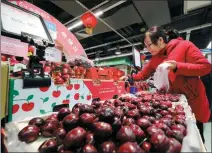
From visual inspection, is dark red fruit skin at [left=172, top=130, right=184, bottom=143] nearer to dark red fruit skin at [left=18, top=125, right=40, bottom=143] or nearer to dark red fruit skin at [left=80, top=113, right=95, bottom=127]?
dark red fruit skin at [left=80, top=113, right=95, bottom=127]

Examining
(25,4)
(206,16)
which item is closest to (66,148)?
(25,4)

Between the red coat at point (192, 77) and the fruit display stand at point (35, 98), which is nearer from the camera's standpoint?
the fruit display stand at point (35, 98)

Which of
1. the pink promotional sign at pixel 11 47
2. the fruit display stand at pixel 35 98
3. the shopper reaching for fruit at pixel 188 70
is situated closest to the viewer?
the fruit display stand at pixel 35 98

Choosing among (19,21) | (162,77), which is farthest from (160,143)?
(162,77)

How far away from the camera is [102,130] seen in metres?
0.55

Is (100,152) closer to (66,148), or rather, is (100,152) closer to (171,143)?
(66,148)

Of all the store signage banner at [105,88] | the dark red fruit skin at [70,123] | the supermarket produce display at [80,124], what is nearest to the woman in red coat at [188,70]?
the supermarket produce display at [80,124]

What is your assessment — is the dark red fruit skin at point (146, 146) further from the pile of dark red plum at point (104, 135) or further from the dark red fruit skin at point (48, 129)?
the dark red fruit skin at point (48, 129)

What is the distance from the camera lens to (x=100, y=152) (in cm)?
49

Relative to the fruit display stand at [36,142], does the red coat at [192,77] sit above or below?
above

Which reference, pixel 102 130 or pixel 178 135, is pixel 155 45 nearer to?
pixel 178 135

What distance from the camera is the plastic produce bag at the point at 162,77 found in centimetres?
164

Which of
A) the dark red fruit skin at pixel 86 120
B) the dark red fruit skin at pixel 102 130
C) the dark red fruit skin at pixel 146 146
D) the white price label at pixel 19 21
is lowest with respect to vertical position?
the dark red fruit skin at pixel 146 146

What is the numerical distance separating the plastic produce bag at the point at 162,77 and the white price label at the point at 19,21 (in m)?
1.18
